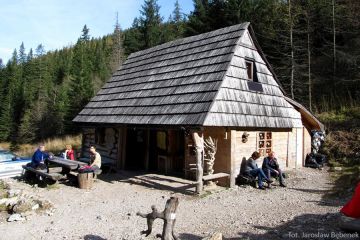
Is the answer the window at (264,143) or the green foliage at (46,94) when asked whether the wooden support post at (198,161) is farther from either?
the green foliage at (46,94)

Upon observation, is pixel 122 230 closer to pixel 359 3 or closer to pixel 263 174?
pixel 263 174

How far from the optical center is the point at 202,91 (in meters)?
12.2

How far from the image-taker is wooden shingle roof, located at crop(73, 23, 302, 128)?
39.0 feet

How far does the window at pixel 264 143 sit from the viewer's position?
13723mm

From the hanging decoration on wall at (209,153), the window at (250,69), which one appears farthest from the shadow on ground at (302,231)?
the window at (250,69)

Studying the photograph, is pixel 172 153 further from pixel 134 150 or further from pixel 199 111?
pixel 199 111

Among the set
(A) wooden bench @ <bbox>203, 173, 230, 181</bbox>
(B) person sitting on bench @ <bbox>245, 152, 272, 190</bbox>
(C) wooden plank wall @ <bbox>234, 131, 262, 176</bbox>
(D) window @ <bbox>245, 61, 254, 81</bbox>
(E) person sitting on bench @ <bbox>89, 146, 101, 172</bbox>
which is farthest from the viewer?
(D) window @ <bbox>245, 61, 254, 81</bbox>

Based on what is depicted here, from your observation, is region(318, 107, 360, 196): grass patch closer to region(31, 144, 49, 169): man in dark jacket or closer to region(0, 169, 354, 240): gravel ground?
region(0, 169, 354, 240): gravel ground

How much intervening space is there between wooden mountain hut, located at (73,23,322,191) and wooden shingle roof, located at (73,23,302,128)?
40 mm

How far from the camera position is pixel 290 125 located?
47.9 ft

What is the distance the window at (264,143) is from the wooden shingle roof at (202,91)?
0.60 m

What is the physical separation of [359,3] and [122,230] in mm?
22804

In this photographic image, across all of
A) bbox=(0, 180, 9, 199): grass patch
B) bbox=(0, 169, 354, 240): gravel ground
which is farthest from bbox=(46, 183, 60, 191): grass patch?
bbox=(0, 180, 9, 199): grass patch

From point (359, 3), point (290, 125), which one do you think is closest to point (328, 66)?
point (359, 3)
